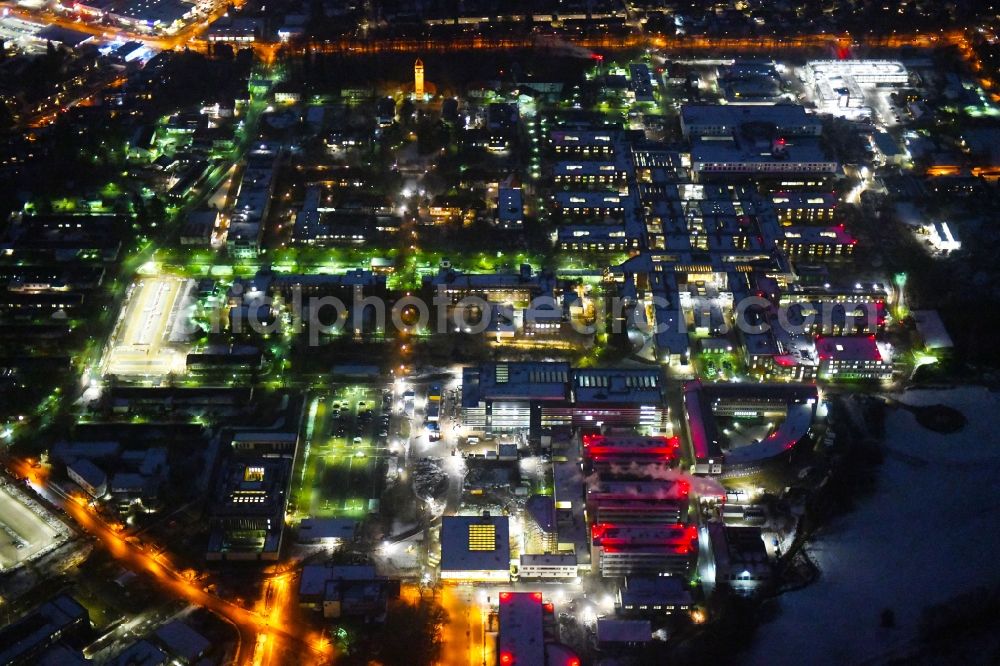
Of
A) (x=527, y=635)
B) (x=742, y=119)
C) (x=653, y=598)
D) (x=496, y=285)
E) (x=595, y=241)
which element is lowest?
(x=653, y=598)

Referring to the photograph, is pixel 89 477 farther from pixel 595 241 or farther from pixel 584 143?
pixel 584 143

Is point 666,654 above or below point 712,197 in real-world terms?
→ below

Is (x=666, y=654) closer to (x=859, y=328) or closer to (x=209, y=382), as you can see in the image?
(x=859, y=328)

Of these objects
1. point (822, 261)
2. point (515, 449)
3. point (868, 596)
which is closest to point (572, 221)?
point (822, 261)

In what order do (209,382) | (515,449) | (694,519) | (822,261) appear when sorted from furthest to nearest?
1. (822,261)
2. (209,382)
3. (515,449)
4. (694,519)

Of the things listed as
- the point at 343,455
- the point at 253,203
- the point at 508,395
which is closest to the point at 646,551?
the point at 508,395

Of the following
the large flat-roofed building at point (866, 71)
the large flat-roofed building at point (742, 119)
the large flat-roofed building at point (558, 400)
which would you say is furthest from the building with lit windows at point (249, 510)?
the large flat-roofed building at point (866, 71)

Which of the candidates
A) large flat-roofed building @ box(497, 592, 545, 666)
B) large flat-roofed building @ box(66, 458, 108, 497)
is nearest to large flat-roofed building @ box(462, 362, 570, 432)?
large flat-roofed building @ box(497, 592, 545, 666)
